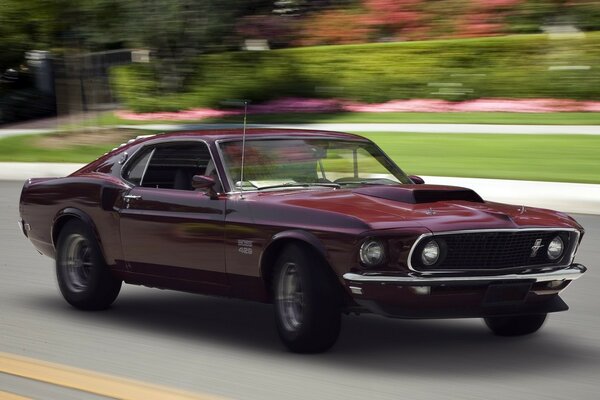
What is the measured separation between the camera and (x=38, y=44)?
37.0 meters

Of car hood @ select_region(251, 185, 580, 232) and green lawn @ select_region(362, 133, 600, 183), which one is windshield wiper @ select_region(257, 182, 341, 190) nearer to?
car hood @ select_region(251, 185, 580, 232)

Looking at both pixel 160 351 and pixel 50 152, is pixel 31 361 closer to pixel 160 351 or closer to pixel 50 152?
pixel 160 351

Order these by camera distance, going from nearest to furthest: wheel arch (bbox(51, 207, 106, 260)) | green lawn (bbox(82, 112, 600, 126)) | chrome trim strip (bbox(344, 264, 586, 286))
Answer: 1. chrome trim strip (bbox(344, 264, 586, 286))
2. wheel arch (bbox(51, 207, 106, 260))
3. green lawn (bbox(82, 112, 600, 126))

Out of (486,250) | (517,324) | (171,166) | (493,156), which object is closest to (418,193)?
(486,250)

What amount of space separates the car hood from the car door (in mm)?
463

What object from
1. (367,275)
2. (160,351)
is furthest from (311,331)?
(160,351)

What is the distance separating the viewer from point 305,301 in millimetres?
6926

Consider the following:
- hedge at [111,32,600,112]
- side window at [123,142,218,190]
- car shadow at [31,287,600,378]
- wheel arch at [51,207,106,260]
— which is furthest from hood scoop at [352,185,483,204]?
hedge at [111,32,600,112]

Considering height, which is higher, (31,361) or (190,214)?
(190,214)

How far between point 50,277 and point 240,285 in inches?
135

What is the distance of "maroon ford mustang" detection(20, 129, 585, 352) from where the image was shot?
6742 mm

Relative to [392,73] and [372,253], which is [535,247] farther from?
[392,73]

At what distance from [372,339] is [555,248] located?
126 centimetres

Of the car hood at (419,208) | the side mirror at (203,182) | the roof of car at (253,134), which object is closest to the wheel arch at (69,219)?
the roof of car at (253,134)
